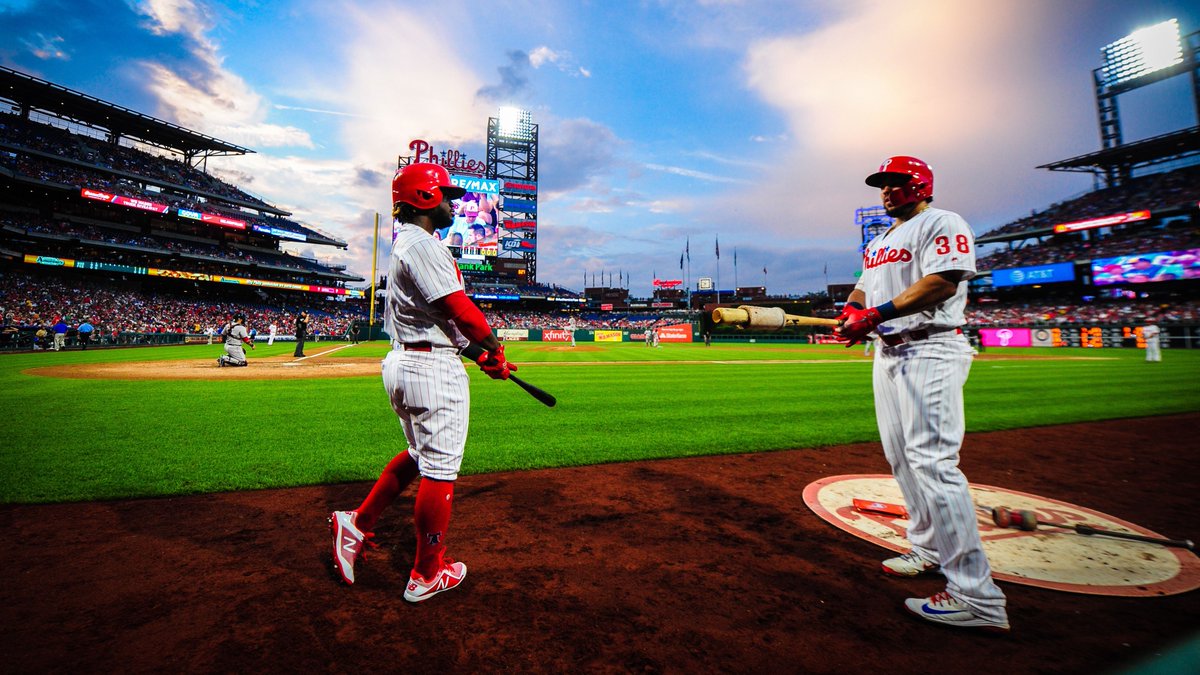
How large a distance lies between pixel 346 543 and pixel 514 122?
207 ft

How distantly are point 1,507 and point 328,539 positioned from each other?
8.30ft

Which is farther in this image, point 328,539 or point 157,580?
point 328,539

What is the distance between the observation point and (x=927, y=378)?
2273 millimetres

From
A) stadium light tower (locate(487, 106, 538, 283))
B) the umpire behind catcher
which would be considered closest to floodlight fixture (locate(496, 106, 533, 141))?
stadium light tower (locate(487, 106, 538, 283))

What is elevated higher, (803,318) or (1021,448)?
(803,318)

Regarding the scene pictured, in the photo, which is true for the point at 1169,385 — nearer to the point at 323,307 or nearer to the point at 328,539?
the point at 328,539

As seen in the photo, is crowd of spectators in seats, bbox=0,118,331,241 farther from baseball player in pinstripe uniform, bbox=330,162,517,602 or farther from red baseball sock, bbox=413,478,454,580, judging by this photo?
red baseball sock, bbox=413,478,454,580

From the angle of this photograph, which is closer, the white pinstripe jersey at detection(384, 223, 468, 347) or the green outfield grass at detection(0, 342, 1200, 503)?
the white pinstripe jersey at detection(384, 223, 468, 347)

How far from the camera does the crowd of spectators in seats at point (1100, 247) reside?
32.8 metres

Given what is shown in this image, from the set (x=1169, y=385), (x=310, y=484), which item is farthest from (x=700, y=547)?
(x=1169, y=385)

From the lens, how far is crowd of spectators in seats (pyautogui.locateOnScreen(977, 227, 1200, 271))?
107 feet

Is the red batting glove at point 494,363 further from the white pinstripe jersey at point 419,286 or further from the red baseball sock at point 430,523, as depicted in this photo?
the red baseball sock at point 430,523

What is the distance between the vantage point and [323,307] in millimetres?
52156

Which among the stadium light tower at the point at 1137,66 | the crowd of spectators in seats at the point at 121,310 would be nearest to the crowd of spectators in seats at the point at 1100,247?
the stadium light tower at the point at 1137,66
